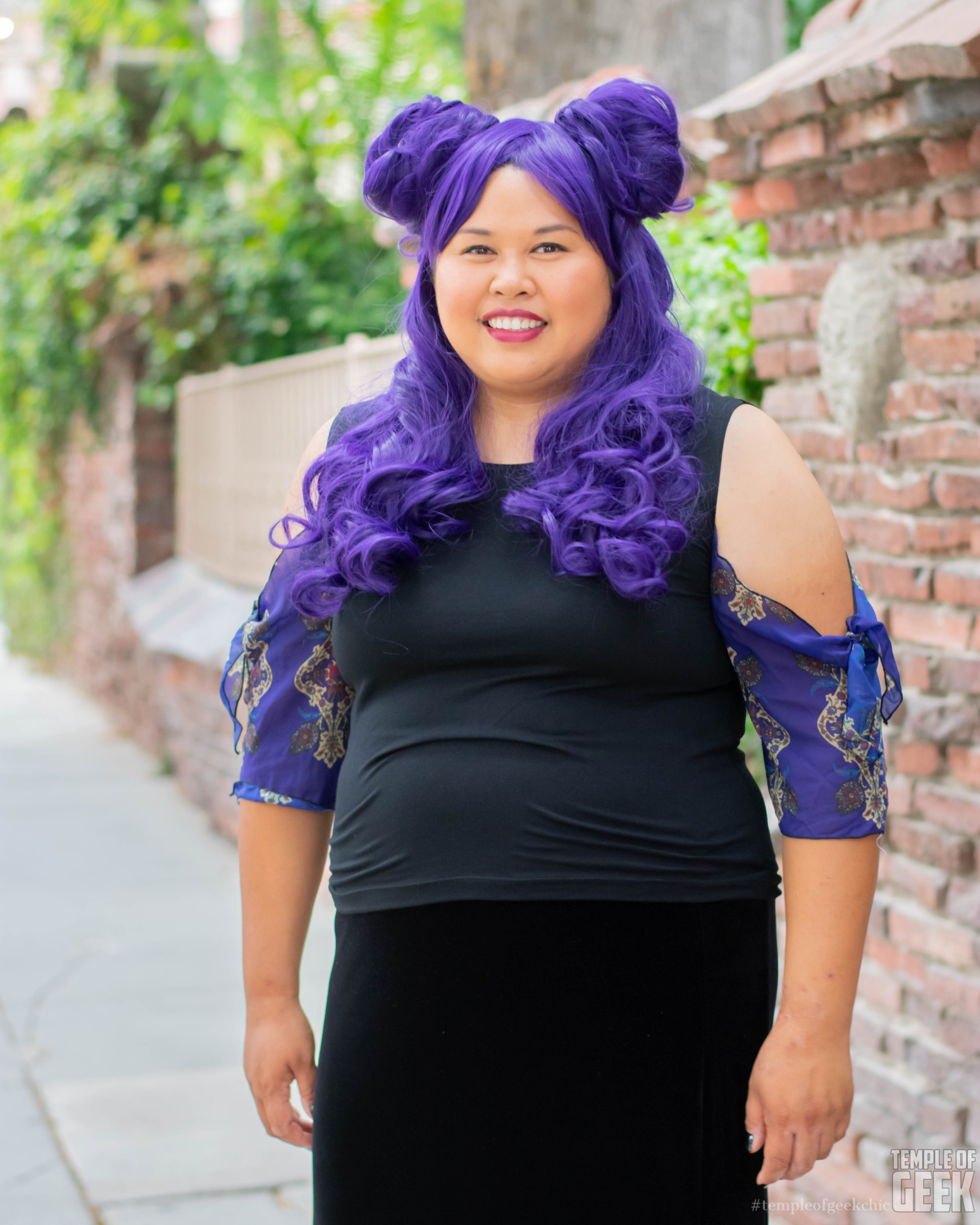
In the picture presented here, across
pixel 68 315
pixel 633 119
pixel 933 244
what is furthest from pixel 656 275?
pixel 68 315

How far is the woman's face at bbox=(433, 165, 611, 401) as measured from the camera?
172 centimetres

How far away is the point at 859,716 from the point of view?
1.66 m

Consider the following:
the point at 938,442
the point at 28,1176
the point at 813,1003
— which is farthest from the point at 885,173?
the point at 28,1176

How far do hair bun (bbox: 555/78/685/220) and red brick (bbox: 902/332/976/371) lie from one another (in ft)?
3.43

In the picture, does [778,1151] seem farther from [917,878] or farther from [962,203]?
[962,203]

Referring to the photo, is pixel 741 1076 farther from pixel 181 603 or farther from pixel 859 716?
pixel 181 603

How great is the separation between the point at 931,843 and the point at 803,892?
3.74 ft

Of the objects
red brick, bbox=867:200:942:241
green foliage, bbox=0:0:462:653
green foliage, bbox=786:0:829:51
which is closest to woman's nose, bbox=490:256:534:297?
red brick, bbox=867:200:942:241

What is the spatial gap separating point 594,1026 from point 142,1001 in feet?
11.2

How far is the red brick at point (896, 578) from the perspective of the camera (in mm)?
2730

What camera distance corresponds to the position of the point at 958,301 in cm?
264

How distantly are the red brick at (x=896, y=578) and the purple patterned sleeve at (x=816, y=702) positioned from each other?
3.51 ft

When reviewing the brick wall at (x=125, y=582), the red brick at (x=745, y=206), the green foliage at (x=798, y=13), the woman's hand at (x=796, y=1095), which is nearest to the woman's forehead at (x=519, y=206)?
the woman's hand at (x=796, y=1095)

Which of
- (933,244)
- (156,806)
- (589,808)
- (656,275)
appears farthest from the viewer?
(156,806)
